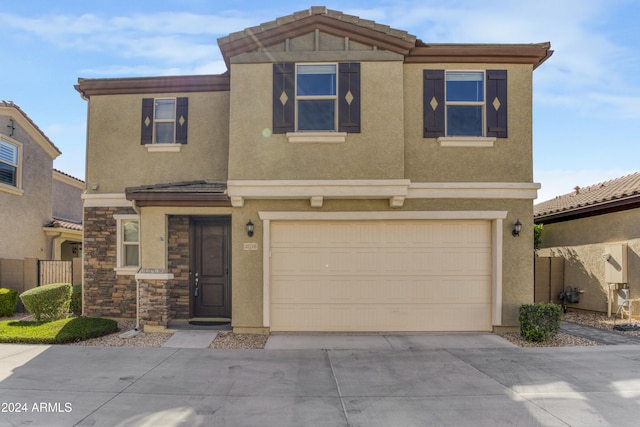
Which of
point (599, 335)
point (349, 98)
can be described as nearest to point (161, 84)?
point (349, 98)

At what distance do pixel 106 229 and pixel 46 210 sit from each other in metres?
6.81

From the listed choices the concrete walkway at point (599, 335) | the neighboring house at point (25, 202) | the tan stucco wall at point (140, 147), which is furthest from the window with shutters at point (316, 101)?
the neighboring house at point (25, 202)

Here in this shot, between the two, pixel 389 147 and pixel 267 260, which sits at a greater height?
pixel 389 147

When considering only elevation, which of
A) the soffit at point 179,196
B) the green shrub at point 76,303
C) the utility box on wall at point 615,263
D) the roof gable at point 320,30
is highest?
the roof gable at point 320,30

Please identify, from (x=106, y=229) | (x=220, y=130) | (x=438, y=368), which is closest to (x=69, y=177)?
(x=106, y=229)

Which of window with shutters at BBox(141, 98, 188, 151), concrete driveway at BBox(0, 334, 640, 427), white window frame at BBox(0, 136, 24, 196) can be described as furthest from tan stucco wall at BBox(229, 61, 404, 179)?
white window frame at BBox(0, 136, 24, 196)

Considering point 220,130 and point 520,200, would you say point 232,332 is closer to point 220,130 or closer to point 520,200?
point 220,130

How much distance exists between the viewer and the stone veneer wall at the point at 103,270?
923 centimetres

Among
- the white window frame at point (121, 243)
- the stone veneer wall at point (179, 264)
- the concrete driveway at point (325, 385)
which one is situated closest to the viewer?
the concrete driveway at point (325, 385)

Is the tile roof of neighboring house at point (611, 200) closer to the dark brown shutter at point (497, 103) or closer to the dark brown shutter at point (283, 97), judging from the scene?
the dark brown shutter at point (497, 103)

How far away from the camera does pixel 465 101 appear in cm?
821

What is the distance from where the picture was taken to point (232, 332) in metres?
8.04

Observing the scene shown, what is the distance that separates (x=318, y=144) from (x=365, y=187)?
132cm

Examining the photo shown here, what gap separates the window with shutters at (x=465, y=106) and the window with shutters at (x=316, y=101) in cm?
166
